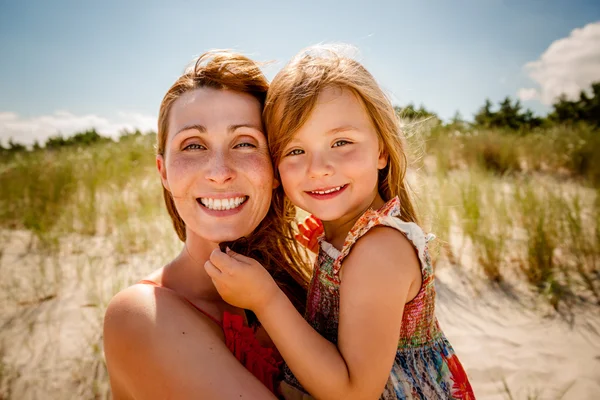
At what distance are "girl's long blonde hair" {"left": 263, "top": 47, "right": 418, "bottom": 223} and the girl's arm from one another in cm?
51

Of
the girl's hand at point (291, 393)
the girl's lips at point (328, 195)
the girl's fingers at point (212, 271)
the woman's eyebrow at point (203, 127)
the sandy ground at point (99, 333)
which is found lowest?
the sandy ground at point (99, 333)

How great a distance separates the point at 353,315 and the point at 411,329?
0.42 m

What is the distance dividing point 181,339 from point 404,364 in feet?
3.14

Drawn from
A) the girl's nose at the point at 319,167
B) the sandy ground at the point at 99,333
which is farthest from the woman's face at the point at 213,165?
the sandy ground at the point at 99,333

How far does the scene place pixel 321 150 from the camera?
1714mm

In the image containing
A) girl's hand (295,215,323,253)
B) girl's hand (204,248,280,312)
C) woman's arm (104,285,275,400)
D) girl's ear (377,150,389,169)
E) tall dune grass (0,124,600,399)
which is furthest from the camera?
tall dune grass (0,124,600,399)

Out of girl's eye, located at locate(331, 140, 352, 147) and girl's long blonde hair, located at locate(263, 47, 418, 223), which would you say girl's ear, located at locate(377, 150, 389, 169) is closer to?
girl's long blonde hair, located at locate(263, 47, 418, 223)

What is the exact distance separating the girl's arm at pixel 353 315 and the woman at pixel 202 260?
179 mm

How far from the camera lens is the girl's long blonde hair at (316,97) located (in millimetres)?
1716

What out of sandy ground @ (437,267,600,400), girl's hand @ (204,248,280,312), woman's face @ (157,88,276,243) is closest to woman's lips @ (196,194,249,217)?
woman's face @ (157,88,276,243)

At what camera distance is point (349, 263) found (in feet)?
4.85

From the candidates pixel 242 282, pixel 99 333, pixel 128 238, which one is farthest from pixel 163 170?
pixel 128 238

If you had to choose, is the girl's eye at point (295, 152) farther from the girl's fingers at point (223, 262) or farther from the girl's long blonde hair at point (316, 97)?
the girl's fingers at point (223, 262)

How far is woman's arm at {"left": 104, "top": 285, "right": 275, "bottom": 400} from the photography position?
124cm
